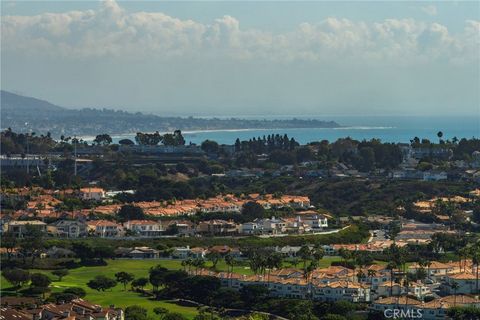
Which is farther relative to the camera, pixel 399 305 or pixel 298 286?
pixel 298 286

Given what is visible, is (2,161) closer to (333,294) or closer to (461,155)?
(461,155)

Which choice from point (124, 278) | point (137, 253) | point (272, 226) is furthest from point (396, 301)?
point (272, 226)

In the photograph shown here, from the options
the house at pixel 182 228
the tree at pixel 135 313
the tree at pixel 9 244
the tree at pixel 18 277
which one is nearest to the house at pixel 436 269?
the tree at pixel 135 313

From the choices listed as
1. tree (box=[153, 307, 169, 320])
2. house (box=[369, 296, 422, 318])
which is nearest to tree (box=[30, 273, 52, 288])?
A: tree (box=[153, 307, 169, 320])

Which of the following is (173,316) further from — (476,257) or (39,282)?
(476,257)

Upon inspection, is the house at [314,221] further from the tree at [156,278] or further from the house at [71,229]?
the tree at [156,278]

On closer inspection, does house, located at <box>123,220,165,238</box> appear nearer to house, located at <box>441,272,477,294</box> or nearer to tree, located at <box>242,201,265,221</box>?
tree, located at <box>242,201,265,221</box>
